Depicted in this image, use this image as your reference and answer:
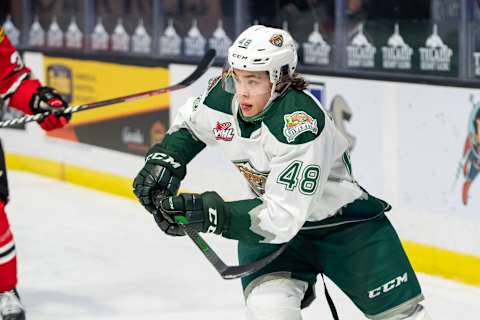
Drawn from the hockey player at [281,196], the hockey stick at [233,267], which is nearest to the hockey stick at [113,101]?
the hockey player at [281,196]

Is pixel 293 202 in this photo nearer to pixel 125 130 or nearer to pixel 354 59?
pixel 354 59

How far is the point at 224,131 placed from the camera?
2850 millimetres

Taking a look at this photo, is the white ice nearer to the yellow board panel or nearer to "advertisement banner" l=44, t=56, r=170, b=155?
"advertisement banner" l=44, t=56, r=170, b=155

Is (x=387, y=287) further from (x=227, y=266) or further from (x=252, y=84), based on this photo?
(x=252, y=84)

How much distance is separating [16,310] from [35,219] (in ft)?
6.86

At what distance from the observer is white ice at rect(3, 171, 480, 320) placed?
4.23 m

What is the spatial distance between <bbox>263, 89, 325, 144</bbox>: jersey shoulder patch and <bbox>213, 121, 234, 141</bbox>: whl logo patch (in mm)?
138

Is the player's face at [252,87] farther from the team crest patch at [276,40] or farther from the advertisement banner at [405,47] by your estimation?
the advertisement banner at [405,47]

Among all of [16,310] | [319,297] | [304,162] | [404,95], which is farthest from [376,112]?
[304,162]

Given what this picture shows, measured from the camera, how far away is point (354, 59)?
498cm

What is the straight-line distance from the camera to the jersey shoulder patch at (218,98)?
2.87 metres

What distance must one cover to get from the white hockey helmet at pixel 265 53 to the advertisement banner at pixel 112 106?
3379 mm

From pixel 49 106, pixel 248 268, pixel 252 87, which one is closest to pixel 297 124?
pixel 252 87

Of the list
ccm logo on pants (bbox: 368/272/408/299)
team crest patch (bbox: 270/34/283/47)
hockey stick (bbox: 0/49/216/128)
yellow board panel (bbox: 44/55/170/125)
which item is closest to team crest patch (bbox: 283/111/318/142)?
team crest patch (bbox: 270/34/283/47)
